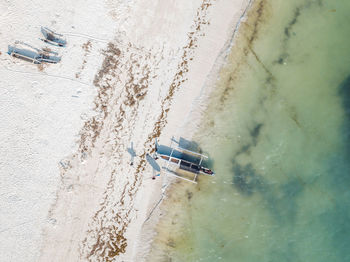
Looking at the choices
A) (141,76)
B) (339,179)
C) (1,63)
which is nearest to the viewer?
(1,63)

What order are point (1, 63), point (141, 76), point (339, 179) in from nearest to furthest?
point (1, 63), point (141, 76), point (339, 179)

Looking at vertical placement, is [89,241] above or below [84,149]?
below

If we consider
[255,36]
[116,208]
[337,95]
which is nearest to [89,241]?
[116,208]

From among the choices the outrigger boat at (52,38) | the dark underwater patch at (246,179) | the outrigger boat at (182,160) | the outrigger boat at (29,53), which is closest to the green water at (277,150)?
the dark underwater patch at (246,179)

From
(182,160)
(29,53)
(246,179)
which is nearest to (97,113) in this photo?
(29,53)

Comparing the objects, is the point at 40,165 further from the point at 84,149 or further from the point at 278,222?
the point at 278,222

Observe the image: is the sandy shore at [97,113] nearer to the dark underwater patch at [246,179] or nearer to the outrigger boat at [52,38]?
the outrigger boat at [52,38]
